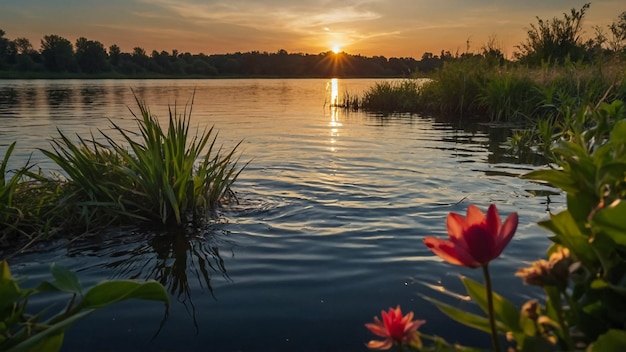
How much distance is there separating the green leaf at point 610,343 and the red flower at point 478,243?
207 millimetres

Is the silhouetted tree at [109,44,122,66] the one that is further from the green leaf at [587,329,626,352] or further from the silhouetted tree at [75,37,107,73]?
the green leaf at [587,329,626,352]

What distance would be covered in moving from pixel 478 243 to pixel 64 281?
0.96 meters

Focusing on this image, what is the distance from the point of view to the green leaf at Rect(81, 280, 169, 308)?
122 centimetres

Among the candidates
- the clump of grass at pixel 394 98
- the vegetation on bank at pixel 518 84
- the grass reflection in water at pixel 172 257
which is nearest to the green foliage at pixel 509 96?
the vegetation on bank at pixel 518 84

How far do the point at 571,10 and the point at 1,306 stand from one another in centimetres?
2322

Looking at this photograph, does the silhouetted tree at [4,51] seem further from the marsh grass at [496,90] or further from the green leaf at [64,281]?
the green leaf at [64,281]

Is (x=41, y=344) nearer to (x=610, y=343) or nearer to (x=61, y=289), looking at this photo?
(x=61, y=289)

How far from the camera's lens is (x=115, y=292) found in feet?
4.05

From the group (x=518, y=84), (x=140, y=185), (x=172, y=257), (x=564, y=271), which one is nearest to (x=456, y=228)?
(x=564, y=271)

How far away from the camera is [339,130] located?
1234 cm

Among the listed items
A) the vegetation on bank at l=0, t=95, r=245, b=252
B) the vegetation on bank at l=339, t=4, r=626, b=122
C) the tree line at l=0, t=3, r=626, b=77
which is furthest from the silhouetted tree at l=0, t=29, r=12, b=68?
the vegetation on bank at l=0, t=95, r=245, b=252

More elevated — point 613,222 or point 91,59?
point 91,59

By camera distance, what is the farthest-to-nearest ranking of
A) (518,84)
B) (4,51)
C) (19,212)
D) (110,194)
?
1. (4,51)
2. (518,84)
3. (110,194)
4. (19,212)

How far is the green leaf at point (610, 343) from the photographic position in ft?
2.82
